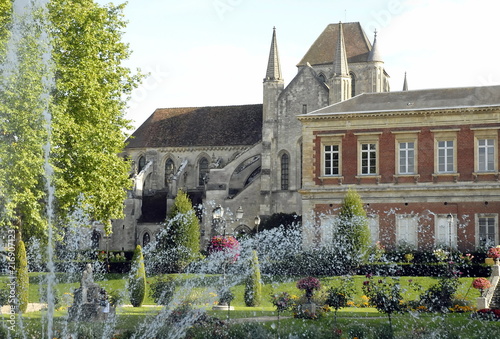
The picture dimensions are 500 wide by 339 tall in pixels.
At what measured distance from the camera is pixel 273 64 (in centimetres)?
6397

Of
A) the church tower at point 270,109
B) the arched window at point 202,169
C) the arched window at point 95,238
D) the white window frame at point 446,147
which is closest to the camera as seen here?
the white window frame at point 446,147

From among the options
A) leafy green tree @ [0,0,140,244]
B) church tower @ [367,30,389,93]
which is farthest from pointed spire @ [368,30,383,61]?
leafy green tree @ [0,0,140,244]

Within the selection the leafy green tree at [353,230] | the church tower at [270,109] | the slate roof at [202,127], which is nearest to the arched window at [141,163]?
the slate roof at [202,127]

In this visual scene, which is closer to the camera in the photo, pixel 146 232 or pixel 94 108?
pixel 94 108

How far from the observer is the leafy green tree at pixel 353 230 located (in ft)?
134

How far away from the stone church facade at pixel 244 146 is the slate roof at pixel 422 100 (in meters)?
11.6

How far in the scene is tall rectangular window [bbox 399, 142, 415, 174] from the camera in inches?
1791

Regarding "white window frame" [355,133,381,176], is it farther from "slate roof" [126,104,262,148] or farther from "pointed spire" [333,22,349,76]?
"slate roof" [126,104,262,148]

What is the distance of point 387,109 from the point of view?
4594cm

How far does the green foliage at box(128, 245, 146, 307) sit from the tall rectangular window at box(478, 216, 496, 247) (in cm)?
1731

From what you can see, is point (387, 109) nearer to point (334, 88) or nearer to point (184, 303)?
point (334, 88)

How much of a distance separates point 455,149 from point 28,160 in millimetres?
22424

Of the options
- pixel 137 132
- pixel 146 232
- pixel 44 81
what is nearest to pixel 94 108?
pixel 44 81

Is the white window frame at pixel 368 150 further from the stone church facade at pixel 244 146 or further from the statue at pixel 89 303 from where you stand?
the statue at pixel 89 303
